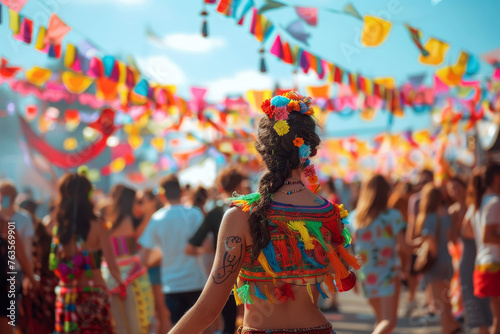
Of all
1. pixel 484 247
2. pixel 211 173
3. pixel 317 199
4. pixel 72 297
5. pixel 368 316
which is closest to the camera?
pixel 317 199

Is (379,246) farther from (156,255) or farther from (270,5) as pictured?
(270,5)

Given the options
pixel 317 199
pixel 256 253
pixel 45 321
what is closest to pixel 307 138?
pixel 317 199

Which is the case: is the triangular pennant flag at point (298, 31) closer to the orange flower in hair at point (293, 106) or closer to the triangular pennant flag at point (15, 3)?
the triangular pennant flag at point (15, 3)

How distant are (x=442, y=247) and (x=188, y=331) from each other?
5.81 m

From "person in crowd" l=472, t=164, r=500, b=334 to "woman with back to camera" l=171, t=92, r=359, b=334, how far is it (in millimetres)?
3487

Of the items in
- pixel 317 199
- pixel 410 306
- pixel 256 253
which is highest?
pixel 317 199

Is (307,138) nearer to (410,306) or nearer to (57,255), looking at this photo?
(57,255)

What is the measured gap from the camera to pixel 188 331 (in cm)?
225

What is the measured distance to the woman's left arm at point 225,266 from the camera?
230cm

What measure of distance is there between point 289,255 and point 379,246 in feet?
Answer: 11.5

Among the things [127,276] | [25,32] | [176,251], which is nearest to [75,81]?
[25,32]

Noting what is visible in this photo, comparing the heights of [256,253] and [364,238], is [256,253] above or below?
above

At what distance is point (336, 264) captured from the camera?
258 cm

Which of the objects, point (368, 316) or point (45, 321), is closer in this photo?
point (45, 321)
